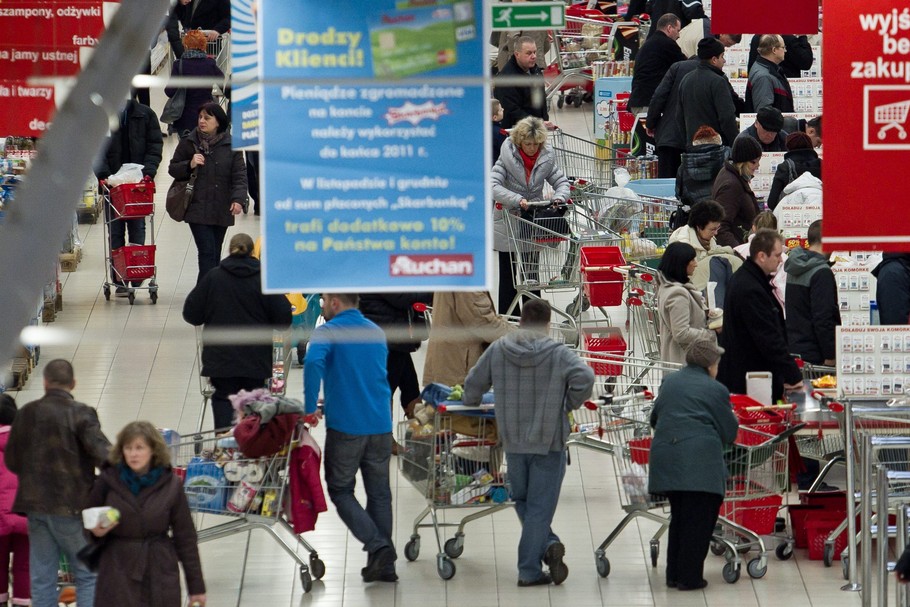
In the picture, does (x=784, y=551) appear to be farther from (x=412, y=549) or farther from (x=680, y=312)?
(x=412, y=549)

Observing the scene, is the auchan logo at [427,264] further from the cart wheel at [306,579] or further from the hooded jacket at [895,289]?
the hooded jacket at [895,289]

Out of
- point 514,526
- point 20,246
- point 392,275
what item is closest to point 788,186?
point 514,526

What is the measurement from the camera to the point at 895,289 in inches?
377

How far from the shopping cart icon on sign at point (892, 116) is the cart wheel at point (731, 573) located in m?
3.06

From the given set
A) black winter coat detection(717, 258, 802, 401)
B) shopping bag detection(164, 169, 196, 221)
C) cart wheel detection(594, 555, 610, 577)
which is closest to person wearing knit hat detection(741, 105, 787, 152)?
black winter coat detection(717, 258, 802, 401)

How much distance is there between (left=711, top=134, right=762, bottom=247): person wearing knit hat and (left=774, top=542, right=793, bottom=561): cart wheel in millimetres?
3266

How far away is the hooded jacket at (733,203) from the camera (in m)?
11.9

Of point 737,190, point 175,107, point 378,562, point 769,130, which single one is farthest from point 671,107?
point 378,562

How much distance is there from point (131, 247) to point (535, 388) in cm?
618

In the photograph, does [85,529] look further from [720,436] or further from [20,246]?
[20,246]

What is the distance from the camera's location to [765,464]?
8750 mm

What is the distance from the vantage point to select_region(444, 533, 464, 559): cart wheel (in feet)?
29.4

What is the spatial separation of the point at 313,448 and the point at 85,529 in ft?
5.06

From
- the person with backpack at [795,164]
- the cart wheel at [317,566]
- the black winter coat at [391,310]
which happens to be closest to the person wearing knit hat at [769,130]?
the person with backpack at [795,164]
